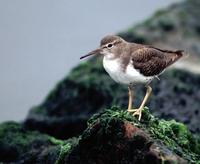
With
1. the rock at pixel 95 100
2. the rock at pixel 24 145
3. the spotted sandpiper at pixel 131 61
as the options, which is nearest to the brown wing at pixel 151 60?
the spotted sandpiper at pixel 131 61

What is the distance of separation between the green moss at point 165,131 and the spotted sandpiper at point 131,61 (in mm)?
335

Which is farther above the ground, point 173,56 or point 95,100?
point 173,56

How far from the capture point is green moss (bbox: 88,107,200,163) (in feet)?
33.1

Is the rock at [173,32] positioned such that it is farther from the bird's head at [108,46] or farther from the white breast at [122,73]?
the white breast at [122,73]

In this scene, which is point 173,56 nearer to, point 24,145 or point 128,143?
point 24,145

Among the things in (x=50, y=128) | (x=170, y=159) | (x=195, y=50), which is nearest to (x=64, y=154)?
(x=170, y=159)

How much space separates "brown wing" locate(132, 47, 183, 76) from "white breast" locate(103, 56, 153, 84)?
0.12m

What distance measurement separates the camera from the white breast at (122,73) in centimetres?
1128

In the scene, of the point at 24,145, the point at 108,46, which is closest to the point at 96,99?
the point at 24,145

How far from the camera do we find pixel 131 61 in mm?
11570

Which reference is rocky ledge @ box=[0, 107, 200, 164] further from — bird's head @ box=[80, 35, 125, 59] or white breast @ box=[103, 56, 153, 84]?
bird's head @ box=[80, 35, 125, 59]

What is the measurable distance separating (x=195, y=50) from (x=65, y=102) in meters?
3.74

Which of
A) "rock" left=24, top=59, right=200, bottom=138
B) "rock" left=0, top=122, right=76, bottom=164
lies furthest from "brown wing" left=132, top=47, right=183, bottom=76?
"rock" left=24, top=59, right=200, bottom=138

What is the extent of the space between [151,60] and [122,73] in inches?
33.5
